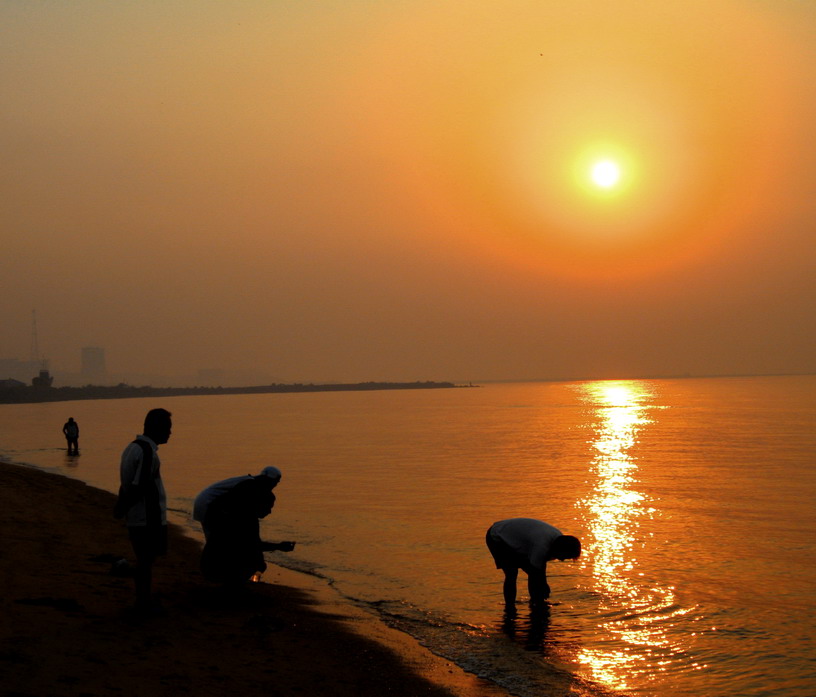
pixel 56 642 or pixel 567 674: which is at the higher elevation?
pixel 56 642

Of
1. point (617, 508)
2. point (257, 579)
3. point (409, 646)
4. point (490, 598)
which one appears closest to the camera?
point (409, 646)

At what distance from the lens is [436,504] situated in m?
24.7

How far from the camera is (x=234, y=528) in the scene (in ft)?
34.3

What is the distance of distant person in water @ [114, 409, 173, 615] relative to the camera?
28.3 feet

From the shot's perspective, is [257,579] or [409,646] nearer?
[409,646]

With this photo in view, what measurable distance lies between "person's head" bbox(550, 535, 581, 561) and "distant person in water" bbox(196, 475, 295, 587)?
332cm

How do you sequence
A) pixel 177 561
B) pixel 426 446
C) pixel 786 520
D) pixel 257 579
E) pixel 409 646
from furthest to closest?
pixel 426 446 → pixel 786 520 → pixel 177 561 → pixel 257 579 → pixel 409 646

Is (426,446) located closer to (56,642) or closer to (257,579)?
(257,579)

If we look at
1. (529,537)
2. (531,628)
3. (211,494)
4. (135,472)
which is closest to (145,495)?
(135,472)

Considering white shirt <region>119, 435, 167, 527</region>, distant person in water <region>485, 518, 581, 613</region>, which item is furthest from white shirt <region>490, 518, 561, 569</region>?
white shirt <region>119, 435, 167, 527</region>

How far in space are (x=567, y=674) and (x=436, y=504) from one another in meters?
15.5

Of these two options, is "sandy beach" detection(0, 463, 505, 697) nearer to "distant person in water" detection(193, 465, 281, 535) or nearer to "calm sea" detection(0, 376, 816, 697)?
"calm sea" detection(0, 376, 816, 697)

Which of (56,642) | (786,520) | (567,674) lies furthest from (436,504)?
(56,642)

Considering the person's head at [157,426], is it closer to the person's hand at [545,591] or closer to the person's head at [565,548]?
the person's head at [565,548]
